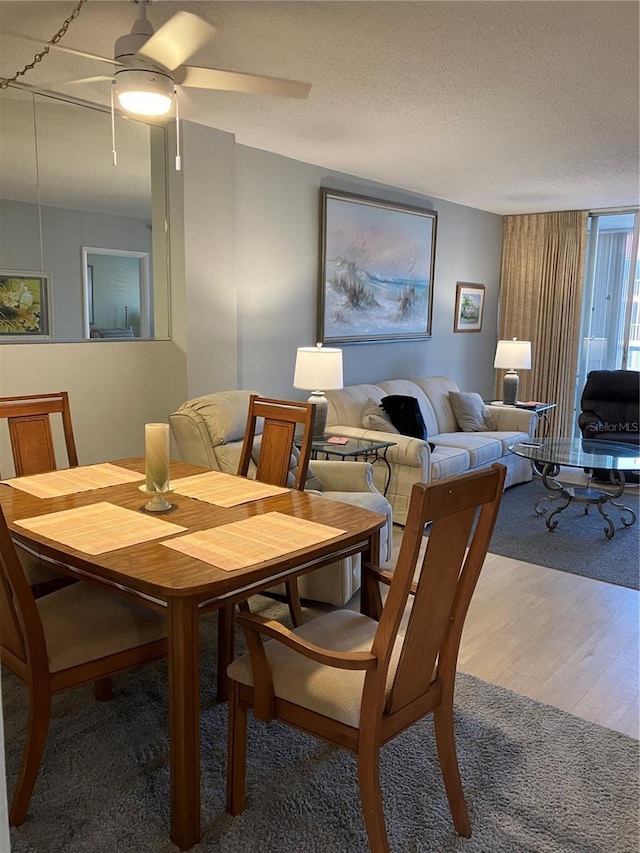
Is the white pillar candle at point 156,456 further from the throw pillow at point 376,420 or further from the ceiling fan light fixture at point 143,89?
the throw pillow at point 376,420

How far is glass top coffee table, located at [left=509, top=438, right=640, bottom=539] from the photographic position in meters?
4.43

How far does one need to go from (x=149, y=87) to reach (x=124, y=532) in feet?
4.93

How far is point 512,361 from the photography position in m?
6.38

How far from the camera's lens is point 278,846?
1801 mm

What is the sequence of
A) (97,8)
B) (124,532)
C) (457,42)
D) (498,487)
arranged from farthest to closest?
(457,42), (97,8), (124,532), (498,487)

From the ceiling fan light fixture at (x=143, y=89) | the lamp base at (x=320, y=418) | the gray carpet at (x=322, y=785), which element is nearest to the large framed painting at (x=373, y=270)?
the lamp base at (x=320, y=418)

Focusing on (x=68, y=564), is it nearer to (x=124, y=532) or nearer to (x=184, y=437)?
(x=124, y=532)

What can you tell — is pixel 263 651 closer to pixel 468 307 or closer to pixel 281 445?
pixel 281 445

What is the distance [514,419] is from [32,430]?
13.9 ft

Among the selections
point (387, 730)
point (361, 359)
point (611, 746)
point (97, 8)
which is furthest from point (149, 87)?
point (361, 359)

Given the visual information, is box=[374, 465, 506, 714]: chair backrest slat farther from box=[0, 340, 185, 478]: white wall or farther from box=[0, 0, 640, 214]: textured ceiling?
box=[0, 340, 185, 478]: white wall

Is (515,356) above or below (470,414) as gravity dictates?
above

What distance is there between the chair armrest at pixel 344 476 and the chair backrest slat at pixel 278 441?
2.21 feet

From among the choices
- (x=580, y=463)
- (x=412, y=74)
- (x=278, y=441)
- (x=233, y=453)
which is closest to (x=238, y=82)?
(x=412, y=74)
